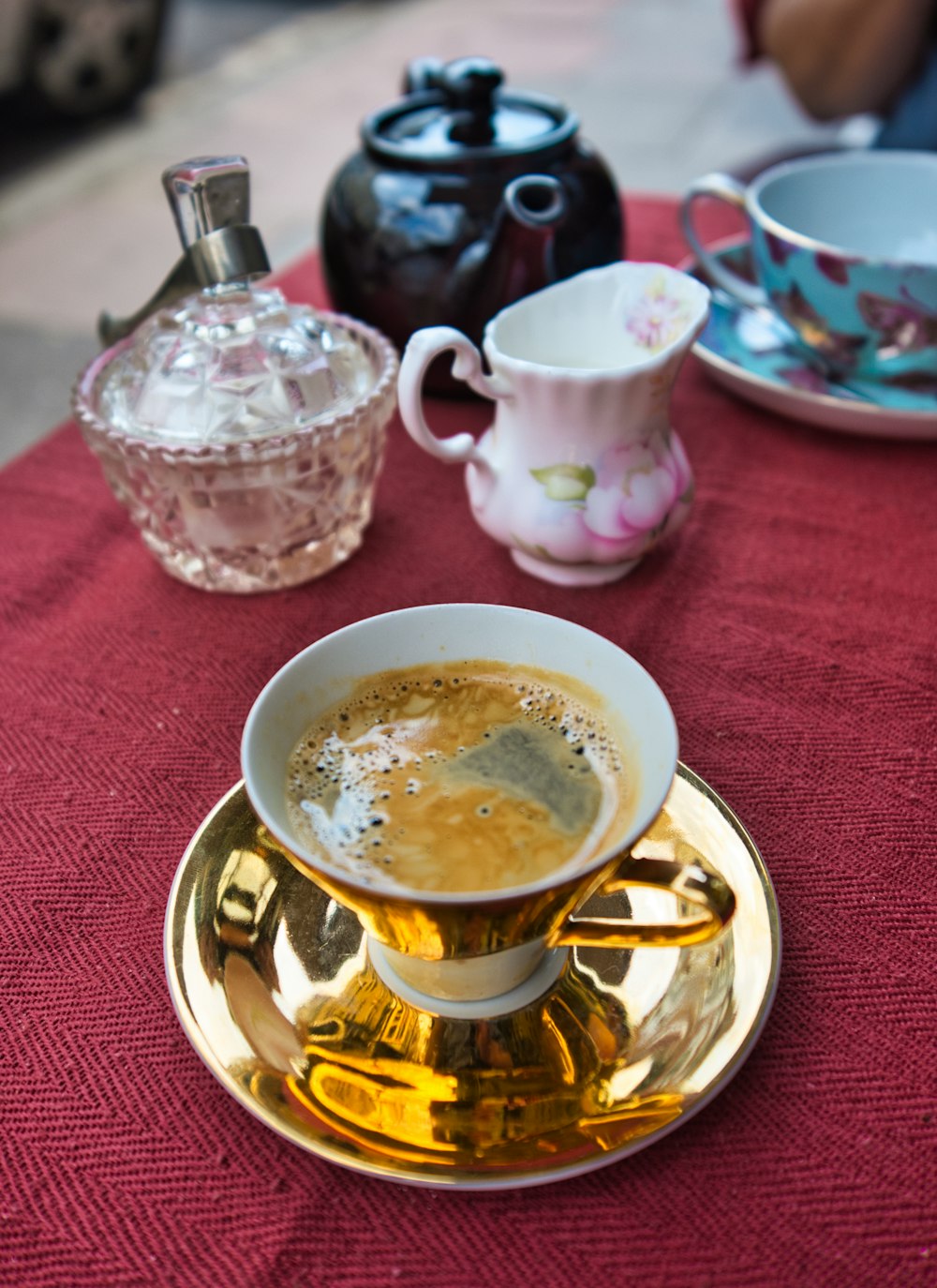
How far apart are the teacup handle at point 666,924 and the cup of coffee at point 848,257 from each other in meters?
0.47

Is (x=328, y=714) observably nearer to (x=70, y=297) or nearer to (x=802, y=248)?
(x=802, y=248)

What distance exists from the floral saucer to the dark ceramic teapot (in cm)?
11

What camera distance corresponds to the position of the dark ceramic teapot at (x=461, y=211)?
27.3 inches

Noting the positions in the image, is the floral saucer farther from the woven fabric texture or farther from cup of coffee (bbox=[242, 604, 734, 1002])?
cup of coffee (bbox=[242, 604, 734, 1002])

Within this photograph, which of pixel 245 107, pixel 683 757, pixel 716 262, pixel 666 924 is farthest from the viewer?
pixel 245 107

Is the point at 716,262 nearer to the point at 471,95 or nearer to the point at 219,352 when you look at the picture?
the point at 471,95

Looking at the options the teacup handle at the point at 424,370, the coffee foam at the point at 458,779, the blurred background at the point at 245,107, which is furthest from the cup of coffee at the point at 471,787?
the blurred background at the point at 245,107

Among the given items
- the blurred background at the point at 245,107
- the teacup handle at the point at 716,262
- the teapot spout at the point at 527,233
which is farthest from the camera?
the blurred background at the point at 245,107

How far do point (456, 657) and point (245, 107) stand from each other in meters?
2.46

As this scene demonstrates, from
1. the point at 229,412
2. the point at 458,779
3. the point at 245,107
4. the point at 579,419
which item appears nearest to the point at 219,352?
the point at 229,412

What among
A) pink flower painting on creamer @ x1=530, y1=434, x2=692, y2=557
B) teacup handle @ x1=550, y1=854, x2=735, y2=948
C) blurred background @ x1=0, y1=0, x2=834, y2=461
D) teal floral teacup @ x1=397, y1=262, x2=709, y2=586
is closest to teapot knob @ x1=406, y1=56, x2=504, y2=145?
teal floral teacup @ x1=397, y1=262, x2=709, y2=586

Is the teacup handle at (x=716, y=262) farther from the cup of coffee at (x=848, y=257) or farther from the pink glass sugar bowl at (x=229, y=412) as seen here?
the pink glass sugar bowl at (x=229, y=412)

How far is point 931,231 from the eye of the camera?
807 mm

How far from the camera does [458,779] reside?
420 mm
